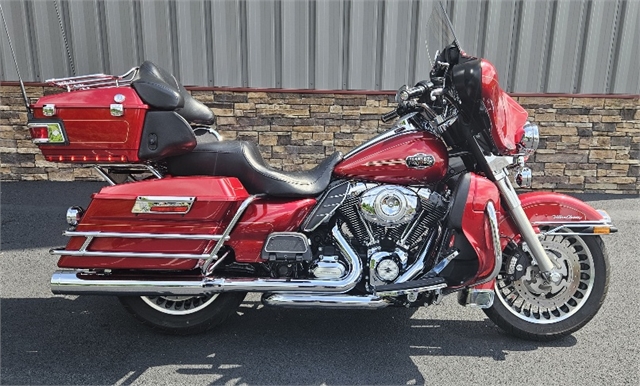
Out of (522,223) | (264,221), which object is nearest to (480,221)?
(522,223)

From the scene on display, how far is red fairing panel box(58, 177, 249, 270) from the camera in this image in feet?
9.13

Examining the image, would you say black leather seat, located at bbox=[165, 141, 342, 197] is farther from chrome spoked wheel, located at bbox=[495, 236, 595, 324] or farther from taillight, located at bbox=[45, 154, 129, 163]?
chrome spoked wheel, located at bbox=[495, 236, 595, 324]

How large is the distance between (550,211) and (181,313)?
2.41m

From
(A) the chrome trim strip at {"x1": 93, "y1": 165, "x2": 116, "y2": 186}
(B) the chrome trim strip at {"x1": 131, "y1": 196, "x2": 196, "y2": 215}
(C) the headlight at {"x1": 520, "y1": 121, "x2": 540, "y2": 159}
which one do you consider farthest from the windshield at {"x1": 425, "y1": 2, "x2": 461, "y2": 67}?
(A) the chrome trim strip at {"x1": 93, "y1": 165, "x2": 116, "y2": 186}

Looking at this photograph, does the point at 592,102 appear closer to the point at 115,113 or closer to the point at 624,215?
the point at 624,215

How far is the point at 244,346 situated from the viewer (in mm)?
3084

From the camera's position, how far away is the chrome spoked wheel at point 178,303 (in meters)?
3.16

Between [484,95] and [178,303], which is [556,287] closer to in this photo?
[484,95]

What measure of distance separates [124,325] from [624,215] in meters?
5.33

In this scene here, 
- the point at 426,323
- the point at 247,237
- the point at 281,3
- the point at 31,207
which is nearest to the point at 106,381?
the point at 247,237

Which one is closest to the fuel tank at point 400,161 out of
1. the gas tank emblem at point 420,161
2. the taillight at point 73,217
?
the gas tank emblem at point 420,161

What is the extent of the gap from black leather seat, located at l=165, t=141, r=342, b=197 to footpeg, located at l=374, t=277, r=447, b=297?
68 cm

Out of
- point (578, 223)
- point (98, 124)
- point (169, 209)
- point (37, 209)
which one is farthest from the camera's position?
point (37, 209)

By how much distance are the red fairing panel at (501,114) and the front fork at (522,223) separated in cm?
18
